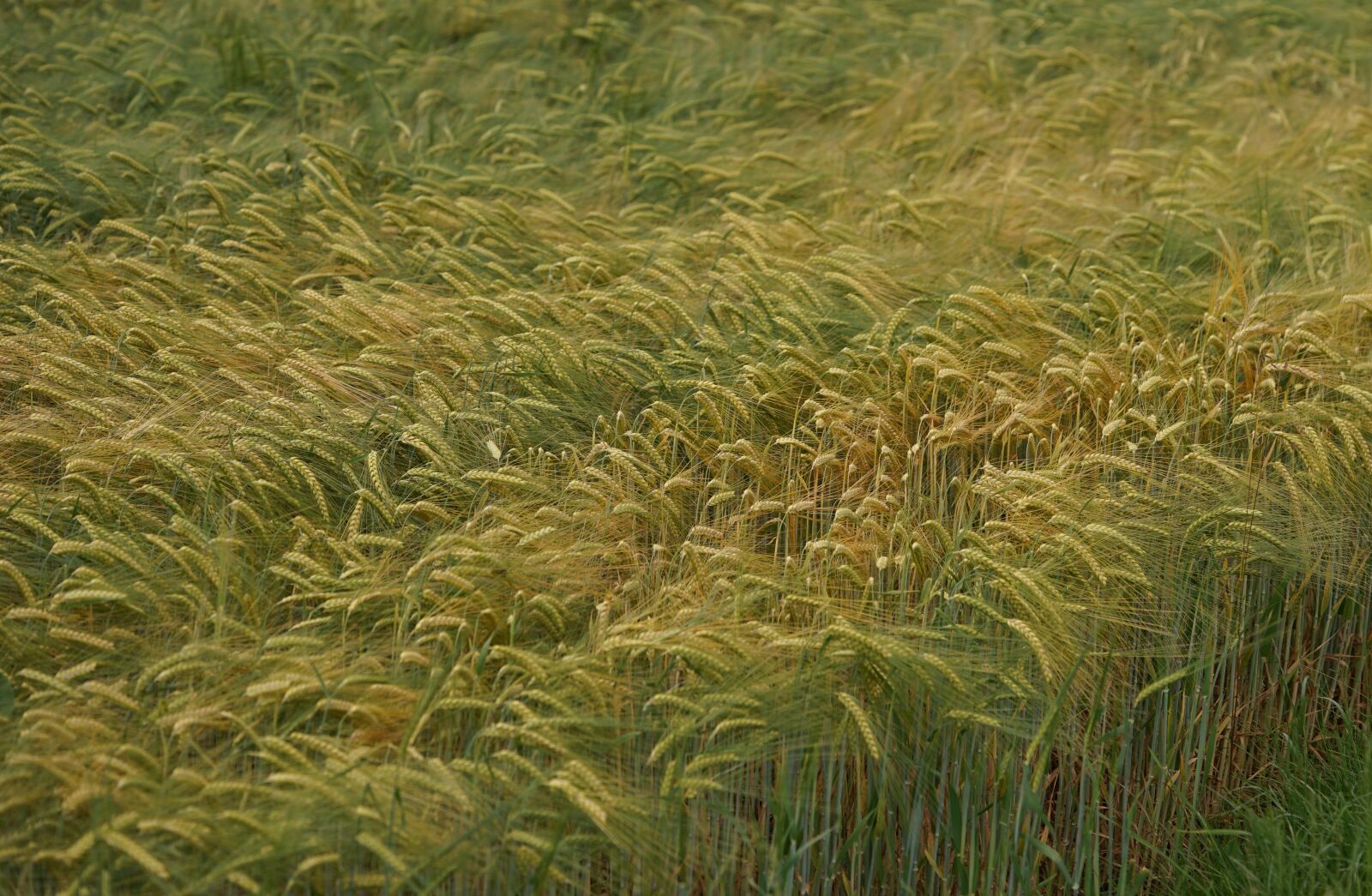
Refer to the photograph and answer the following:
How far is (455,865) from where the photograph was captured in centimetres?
206

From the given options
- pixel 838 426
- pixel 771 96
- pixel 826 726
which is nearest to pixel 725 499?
pixel 838 426

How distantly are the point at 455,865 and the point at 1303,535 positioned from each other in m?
1.72

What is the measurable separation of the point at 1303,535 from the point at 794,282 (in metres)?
1.26

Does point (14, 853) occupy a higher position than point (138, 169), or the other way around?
point (138, 169)

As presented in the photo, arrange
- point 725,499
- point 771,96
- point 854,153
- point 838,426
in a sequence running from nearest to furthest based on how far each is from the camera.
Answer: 1. point 725,499
2. point 838,426
3. point 854,153
4. point 771,96

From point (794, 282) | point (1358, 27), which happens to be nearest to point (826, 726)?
point (794, 282)

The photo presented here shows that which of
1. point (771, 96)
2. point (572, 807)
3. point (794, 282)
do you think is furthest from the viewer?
point (771, 96)

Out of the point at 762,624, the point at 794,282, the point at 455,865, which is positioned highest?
the point at 794,282

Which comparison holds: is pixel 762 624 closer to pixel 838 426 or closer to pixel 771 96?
pixel 838 426

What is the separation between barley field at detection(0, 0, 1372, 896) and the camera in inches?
85.4

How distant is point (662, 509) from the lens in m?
2.68

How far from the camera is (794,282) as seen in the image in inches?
133

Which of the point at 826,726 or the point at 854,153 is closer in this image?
the point at 826,726

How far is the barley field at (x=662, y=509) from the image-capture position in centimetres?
217
